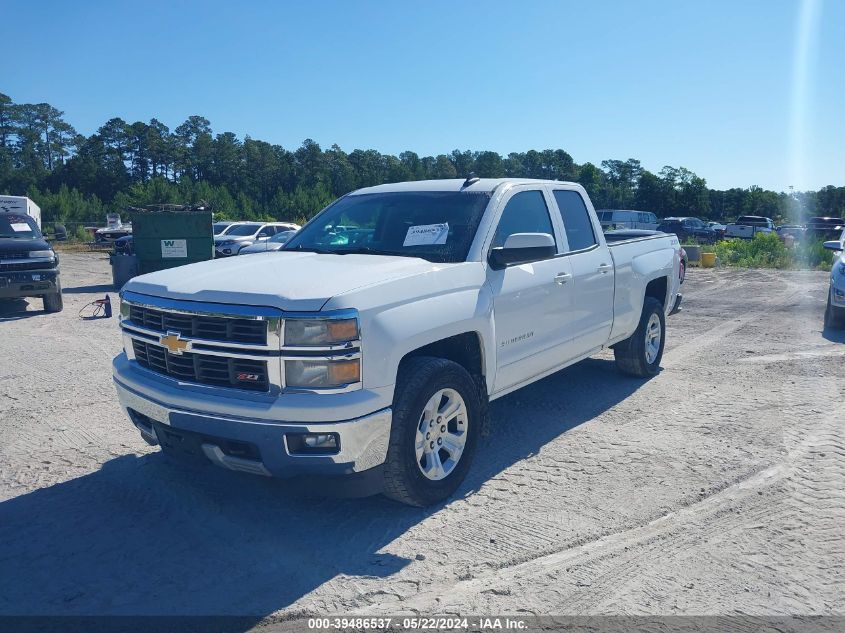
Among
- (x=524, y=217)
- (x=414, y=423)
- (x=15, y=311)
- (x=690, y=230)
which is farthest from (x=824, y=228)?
(x=414, y=423)

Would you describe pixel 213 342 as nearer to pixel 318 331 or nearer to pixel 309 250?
pixel 318 331

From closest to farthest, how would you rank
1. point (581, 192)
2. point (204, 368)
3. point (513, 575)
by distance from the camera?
point (513, 575) → point (204, 368) → point (581, 192)

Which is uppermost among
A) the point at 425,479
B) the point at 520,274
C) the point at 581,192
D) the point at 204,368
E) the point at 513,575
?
the point at 581,192

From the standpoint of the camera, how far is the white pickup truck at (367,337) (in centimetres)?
343

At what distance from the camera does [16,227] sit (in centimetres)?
1264

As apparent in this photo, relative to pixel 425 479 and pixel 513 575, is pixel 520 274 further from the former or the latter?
pixel 513 575

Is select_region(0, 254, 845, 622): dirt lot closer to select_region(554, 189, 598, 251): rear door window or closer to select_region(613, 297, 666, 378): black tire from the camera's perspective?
select_region(613, 297, 666, 378): black tire

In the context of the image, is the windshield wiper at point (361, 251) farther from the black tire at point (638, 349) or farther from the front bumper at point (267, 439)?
the black tire at point (638, 349)

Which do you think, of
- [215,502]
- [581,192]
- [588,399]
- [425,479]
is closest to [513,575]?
[425,479]

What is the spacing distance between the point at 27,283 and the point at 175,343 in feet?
31.9

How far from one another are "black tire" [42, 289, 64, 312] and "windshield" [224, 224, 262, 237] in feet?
49.6

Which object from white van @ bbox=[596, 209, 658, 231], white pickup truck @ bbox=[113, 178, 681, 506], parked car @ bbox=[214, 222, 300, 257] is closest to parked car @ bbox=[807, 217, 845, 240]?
white van @ bbox=[596, 209, 658, 231]

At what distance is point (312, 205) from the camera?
63.8 m

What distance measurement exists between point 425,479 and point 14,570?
2109 mm
